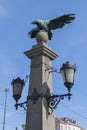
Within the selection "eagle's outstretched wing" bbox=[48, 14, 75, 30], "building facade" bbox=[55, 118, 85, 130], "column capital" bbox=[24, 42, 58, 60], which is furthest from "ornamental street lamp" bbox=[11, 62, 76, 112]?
"building facade" bbox=[55, 118, 85, 130]

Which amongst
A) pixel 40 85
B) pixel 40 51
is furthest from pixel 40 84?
pixel 40 51

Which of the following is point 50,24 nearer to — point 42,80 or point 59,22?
point 59,22

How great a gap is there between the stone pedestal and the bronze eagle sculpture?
52 centimetres

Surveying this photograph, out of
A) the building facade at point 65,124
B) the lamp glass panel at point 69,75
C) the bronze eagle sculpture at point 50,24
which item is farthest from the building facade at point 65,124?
the lamp glass panel at point 69,75

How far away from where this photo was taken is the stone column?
8.72 meters

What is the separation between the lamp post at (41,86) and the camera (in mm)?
8461

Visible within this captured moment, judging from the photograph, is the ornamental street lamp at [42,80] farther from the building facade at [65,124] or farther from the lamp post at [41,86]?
the building facade at [65,124]

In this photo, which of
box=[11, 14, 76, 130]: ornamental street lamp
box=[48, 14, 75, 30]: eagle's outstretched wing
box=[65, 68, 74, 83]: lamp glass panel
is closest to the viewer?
box=[65, 68, 74, 83]: lamp glass panel

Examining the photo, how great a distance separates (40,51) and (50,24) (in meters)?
0.90

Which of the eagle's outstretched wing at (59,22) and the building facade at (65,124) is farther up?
the building facade at (65,124)

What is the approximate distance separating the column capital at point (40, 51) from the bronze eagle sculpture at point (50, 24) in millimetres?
525

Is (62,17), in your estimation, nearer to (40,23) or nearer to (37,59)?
(40,23)

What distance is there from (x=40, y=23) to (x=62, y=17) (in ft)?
2.05

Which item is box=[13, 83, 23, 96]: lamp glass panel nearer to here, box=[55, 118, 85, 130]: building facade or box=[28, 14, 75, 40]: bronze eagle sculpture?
box=[28, 14, 75, 40]: bronze eagle sculpture
